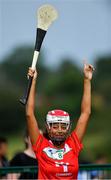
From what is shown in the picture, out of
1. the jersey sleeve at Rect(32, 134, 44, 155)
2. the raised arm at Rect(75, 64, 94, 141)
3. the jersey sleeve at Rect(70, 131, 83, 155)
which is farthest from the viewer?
the raised arm at Rect(75, 64, 94, 141)

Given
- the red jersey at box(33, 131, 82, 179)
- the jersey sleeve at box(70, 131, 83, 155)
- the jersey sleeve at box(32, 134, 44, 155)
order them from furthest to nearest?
the jersey sleeve at box(70, 131, 83, 155)
the jersey sleeve at box(32, 134, 44, 155)
the red jersey at box(33, 131, 82, 179)

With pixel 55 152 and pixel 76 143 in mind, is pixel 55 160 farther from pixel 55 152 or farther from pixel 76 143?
pixel 76 143

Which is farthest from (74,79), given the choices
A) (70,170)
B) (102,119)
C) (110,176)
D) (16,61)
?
(70,170)

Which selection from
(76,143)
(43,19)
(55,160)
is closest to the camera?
(55,160)

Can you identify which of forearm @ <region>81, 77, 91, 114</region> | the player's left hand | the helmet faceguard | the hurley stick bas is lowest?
the helmet faceguard

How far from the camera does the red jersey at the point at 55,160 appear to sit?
1016cm

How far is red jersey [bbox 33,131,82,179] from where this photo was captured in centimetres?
1016

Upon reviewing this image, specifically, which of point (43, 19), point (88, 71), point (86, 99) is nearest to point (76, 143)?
point (86, 99)

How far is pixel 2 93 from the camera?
213ft

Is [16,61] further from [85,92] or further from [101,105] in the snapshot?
[85,92]

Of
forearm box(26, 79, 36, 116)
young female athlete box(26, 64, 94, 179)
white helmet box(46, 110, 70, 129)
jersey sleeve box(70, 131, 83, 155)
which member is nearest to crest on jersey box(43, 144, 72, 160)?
young female athlete box(26, 64, 94, 179)

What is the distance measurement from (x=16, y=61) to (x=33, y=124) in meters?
74.0

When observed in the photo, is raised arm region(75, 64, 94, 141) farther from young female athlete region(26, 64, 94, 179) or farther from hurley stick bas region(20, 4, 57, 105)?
hurley stick bas region(20, 4, 57, 105)

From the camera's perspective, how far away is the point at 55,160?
33.6ft
